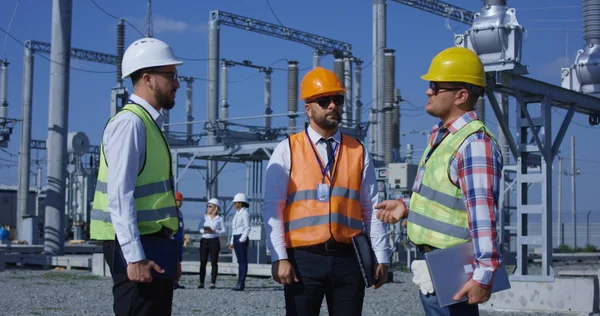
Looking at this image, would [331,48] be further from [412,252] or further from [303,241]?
[303,241]

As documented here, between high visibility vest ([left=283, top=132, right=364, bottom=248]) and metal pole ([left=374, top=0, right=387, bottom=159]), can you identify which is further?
metal pole ([left=374, top=0, right=387, bottom=159])

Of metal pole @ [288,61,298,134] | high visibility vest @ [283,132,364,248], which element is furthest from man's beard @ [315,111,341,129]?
metal pole @ [288,61,298,134]

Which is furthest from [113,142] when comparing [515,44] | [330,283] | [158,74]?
[515,44]

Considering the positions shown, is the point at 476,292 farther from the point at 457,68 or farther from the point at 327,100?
the point at 327,100

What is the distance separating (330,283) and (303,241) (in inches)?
10.6

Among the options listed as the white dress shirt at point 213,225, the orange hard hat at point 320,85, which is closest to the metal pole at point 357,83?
the white dress shirt at point 213,225

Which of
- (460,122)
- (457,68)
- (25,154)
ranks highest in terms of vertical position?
(25,154)

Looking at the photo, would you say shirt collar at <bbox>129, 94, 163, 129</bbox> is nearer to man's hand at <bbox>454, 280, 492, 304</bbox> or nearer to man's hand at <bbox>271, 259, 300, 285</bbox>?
man's hand at <bbox>271, 259, 300, 285</bbox>

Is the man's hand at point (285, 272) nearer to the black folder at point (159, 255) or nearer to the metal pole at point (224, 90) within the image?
the black folder at point (159, 255)

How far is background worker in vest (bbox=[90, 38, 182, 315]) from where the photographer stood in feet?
13.2

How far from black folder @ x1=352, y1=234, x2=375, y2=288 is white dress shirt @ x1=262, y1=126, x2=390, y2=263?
156 millimetres

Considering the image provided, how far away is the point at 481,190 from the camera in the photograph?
3715mm

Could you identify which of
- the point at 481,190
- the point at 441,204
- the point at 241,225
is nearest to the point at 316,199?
the point at 441,204

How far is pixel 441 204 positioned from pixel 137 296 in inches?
56.0
